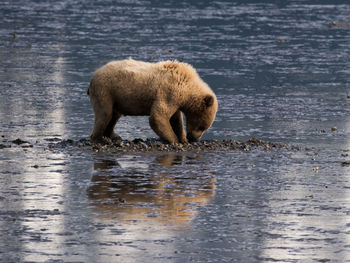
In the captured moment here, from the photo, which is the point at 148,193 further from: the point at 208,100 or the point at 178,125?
the point at 178,125

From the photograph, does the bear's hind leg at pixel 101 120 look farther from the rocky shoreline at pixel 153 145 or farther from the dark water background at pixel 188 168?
the dark water background at pixel 188 168

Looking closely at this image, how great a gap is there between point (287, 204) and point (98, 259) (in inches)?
116

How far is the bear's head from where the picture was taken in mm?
14555

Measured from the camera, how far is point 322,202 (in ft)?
35.2

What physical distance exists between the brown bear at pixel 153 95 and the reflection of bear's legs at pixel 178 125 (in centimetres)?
14

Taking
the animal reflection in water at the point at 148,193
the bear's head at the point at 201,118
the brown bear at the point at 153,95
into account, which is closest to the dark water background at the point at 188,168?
the animal reflection in water at the point at 148,193

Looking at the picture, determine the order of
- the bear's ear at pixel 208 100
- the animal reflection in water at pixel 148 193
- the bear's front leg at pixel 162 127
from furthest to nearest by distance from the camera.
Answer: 1. the bear's ear at pixel 208 100
2. the bear's front leg at pixel 162 127
3. the animal reflection in water at pixel 148 193

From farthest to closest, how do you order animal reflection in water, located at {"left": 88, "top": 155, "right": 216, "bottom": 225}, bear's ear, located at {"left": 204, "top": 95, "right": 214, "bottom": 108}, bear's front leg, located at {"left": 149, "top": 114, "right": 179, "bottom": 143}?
bear's ear, located at {"left": 204, "top": 95, "right": 214, "bottom": 108} → bear's front leg, located at {"left": 149, "top": 114, "right": 179, "bottom": 143} → animal reflection in water, located at {"left": 88, "top": 155, "right": 216, "bottom": 225}

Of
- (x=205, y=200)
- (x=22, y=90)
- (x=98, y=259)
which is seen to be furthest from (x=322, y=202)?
(x=22, y=90)

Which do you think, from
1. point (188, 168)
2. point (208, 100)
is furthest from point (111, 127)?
point (188, 168)

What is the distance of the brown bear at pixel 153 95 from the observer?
14.3 meters

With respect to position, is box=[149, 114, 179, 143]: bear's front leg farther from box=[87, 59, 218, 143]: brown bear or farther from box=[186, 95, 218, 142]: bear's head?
box=[186, 95, 218, 142]: bear's head

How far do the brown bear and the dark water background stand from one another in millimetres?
741

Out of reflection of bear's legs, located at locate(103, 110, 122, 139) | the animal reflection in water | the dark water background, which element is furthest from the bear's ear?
the animal reflection in water
